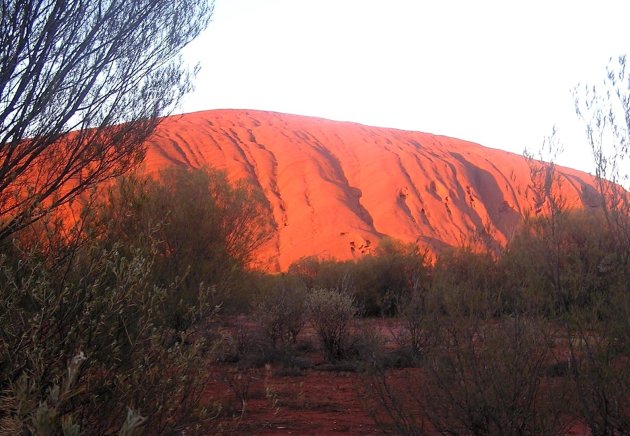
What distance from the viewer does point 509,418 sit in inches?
200

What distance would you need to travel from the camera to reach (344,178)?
55.9 m

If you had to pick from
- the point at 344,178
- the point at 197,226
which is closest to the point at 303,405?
the point at 197,226

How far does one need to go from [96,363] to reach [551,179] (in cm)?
476

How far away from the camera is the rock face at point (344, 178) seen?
45938 millimetres

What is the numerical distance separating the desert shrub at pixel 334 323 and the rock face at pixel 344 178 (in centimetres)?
2577

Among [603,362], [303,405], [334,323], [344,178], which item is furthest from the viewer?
[344,178]

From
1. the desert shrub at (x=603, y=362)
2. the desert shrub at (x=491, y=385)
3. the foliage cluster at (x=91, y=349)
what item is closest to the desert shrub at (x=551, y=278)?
the desert shrub at (x=603, y=362)

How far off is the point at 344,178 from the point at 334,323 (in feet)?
140

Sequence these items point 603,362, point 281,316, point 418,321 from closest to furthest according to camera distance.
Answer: point 603,362
point 418,321
point 281,316

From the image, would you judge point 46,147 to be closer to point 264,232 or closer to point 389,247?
point 264,232

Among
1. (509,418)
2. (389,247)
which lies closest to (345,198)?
(389,247)

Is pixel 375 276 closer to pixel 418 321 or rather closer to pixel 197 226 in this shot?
pixel 197 226

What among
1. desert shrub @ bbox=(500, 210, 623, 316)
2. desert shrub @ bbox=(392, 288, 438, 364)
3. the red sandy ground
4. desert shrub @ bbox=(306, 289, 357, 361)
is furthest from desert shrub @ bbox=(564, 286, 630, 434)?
desert shrub @ bbox=(306, 289, 357, 361)

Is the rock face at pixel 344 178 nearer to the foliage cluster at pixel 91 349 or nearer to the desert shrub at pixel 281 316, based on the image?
the desert shrub at pixel 281 316
